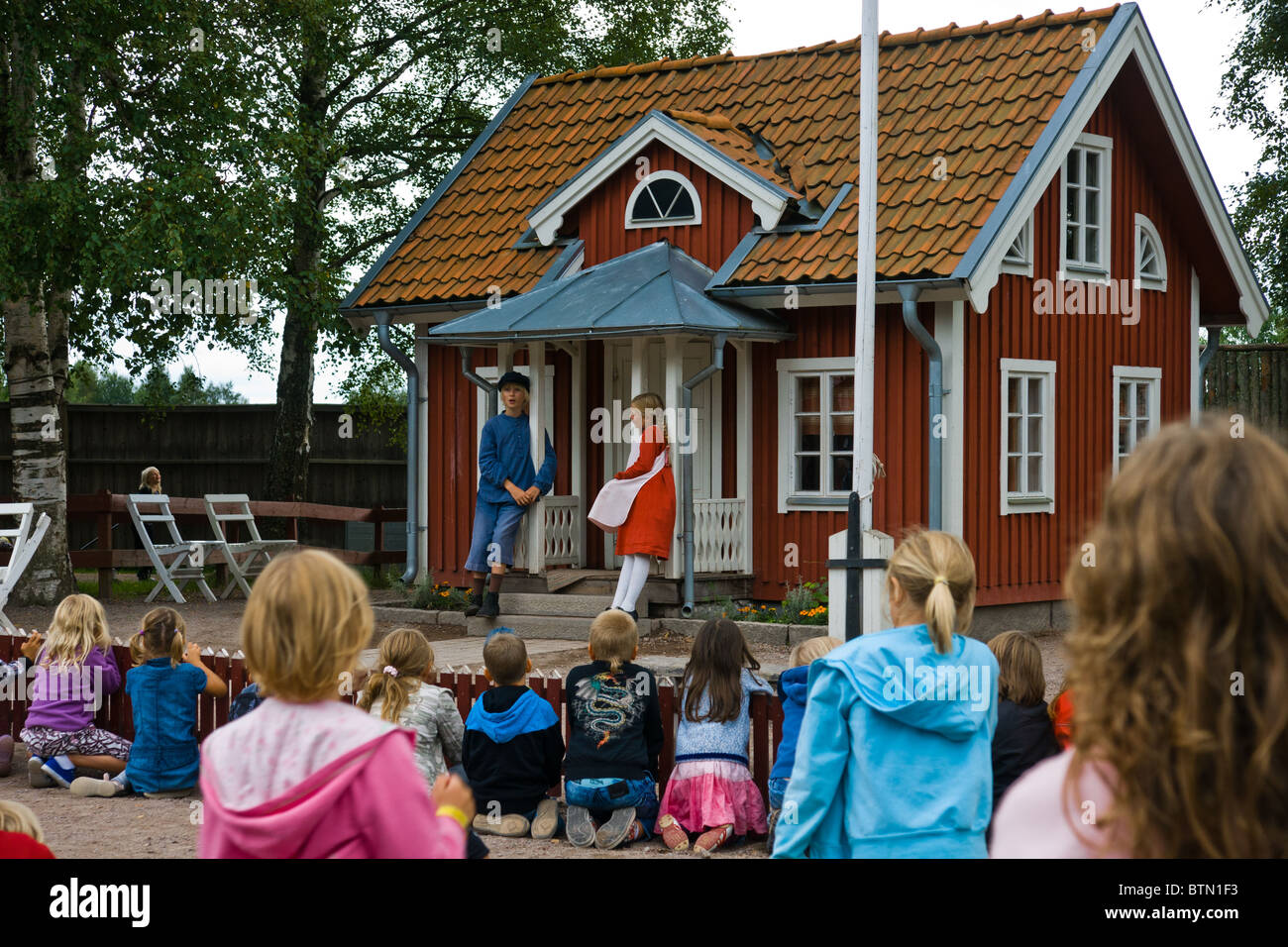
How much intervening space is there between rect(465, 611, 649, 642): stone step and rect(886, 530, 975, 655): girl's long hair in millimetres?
10572

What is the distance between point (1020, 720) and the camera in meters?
6.40

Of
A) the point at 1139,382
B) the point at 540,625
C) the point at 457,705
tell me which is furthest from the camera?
the point at 1139,382

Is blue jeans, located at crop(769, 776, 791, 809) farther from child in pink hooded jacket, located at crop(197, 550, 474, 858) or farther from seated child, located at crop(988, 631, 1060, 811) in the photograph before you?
child in pink hooded jacket, located at crop(197, 550, 474, 858)

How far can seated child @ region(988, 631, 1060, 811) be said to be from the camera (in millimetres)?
A: 6379

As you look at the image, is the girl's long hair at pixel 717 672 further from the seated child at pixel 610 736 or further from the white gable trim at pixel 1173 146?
the white gable trim at pixel 1173 146

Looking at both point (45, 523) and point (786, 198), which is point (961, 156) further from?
point (45, 523)

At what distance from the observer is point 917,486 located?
15.1 metres

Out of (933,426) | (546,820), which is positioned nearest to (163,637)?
(546,820)

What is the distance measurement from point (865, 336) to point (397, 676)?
17.7 feet

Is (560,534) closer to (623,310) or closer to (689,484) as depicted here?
(689,484)

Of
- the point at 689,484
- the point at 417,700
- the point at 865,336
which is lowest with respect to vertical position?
the point at 417,700

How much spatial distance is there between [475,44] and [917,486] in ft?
43.3

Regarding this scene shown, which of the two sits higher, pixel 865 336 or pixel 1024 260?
pixel 1024 260

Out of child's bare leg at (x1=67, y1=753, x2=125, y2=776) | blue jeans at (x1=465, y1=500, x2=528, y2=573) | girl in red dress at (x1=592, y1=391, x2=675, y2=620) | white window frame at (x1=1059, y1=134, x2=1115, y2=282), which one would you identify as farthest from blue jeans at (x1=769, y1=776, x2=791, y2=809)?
white window frame at (x1=1059, y1=134, x2=1115, y2=282)
